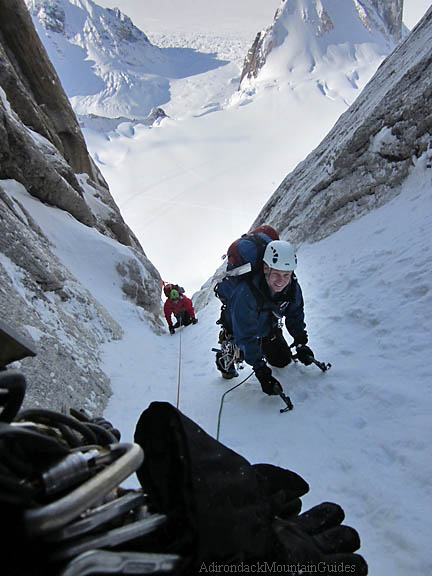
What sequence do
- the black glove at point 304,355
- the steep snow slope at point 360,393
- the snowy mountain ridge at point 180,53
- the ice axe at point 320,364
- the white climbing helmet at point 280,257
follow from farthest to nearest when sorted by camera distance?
the snowy mountain ridge at point 180,53, the black glove at point 304,355, the ice axe at point 320,364, the white climbing helmet at point 280,257, the steep snow slope at point 360,393

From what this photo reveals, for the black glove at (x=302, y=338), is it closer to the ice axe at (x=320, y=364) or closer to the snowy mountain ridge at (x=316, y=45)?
the ice axe at (x=320, y=364)

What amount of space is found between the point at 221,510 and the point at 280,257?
114 inches

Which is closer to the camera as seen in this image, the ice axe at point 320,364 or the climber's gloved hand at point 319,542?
the climber's gloved hand at point 319,542

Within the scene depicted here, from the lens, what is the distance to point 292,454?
10.2ft

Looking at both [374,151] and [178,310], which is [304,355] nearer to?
[374,151]

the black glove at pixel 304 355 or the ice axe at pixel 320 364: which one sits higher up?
the black glove at pixel 304 355

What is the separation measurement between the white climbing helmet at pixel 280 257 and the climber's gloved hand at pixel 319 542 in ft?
8.09

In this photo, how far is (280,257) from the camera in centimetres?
376

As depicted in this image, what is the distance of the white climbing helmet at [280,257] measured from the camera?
12.3 feet

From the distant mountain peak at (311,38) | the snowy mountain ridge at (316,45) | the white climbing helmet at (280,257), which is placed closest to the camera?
the white climbing helmet at (280,257)

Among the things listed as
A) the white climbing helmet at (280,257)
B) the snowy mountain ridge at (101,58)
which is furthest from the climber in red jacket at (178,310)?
the snowy mountain ridge at (101,58)

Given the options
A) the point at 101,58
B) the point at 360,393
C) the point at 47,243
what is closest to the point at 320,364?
the point at 360,393

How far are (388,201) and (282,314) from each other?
581cm

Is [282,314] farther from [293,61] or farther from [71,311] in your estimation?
[293,61]
